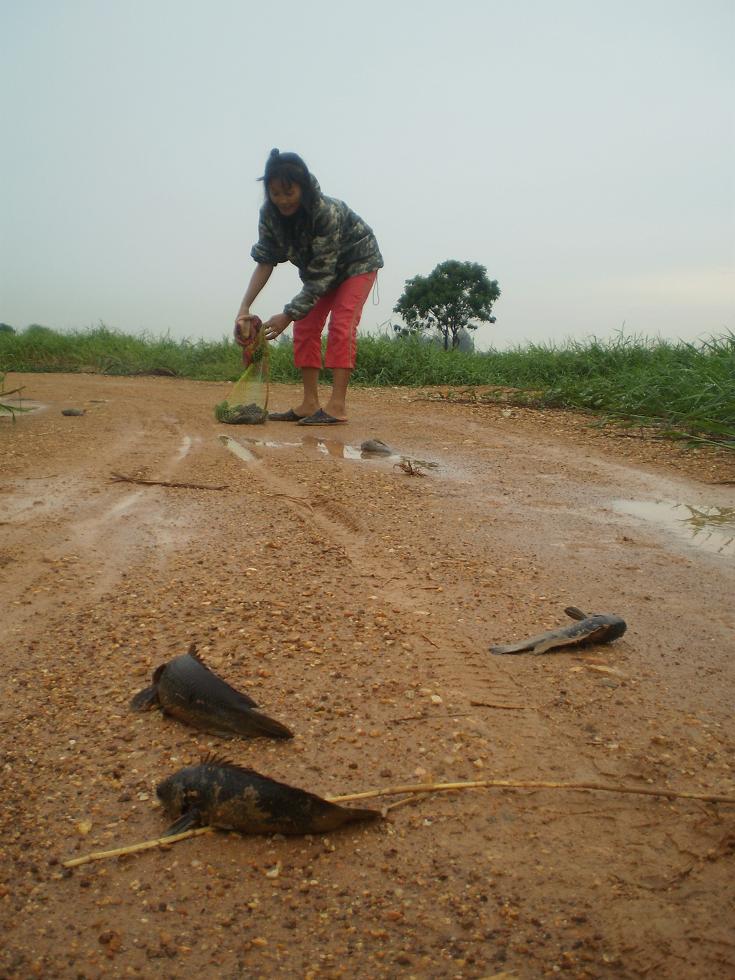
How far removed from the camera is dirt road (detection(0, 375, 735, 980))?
1276 millimetres

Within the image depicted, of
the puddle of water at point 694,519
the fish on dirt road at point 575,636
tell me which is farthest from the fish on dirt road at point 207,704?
the puddle of water at point 694,519

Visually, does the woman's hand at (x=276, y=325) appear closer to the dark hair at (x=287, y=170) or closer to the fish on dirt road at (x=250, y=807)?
the dark hair at (x=287, y=170)

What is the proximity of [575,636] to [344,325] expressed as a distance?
4.36m

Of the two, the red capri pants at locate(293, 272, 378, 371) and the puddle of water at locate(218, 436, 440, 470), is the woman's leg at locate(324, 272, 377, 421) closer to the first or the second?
the red capri pants at locate(293, 272, 378, 371)

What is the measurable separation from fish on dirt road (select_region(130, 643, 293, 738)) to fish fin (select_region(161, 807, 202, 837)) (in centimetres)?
25

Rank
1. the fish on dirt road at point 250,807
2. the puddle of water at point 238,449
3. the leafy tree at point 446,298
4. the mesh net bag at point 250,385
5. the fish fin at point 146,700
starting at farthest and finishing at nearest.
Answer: the leafy tree at point 446,298 < the mesh net bag at point 250,385 < the puddle of water at point 238,449 < the fish fin at point 146,700 < the fish on dirt road at point 250,807

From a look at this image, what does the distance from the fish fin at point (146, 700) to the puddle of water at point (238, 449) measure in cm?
281

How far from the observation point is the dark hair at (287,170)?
220 inches

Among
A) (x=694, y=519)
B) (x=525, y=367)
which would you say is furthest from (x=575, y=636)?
(x=525, y=367)

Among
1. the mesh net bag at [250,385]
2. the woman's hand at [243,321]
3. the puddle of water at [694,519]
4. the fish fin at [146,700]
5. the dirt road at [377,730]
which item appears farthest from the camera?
the mesh net bag at [250,385]

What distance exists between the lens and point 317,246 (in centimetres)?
596

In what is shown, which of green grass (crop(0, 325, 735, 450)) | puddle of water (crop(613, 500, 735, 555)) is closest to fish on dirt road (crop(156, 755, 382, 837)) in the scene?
puddle of water (crop(613, 500, 735, 555))

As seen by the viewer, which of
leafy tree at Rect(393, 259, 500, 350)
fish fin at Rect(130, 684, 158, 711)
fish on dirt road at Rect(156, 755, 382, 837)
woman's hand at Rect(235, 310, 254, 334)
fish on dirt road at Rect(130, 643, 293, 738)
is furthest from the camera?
leafy tree at Rect(393, 259, 500, 350)

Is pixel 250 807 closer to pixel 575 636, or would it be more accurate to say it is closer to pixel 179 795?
pixel 179 795
